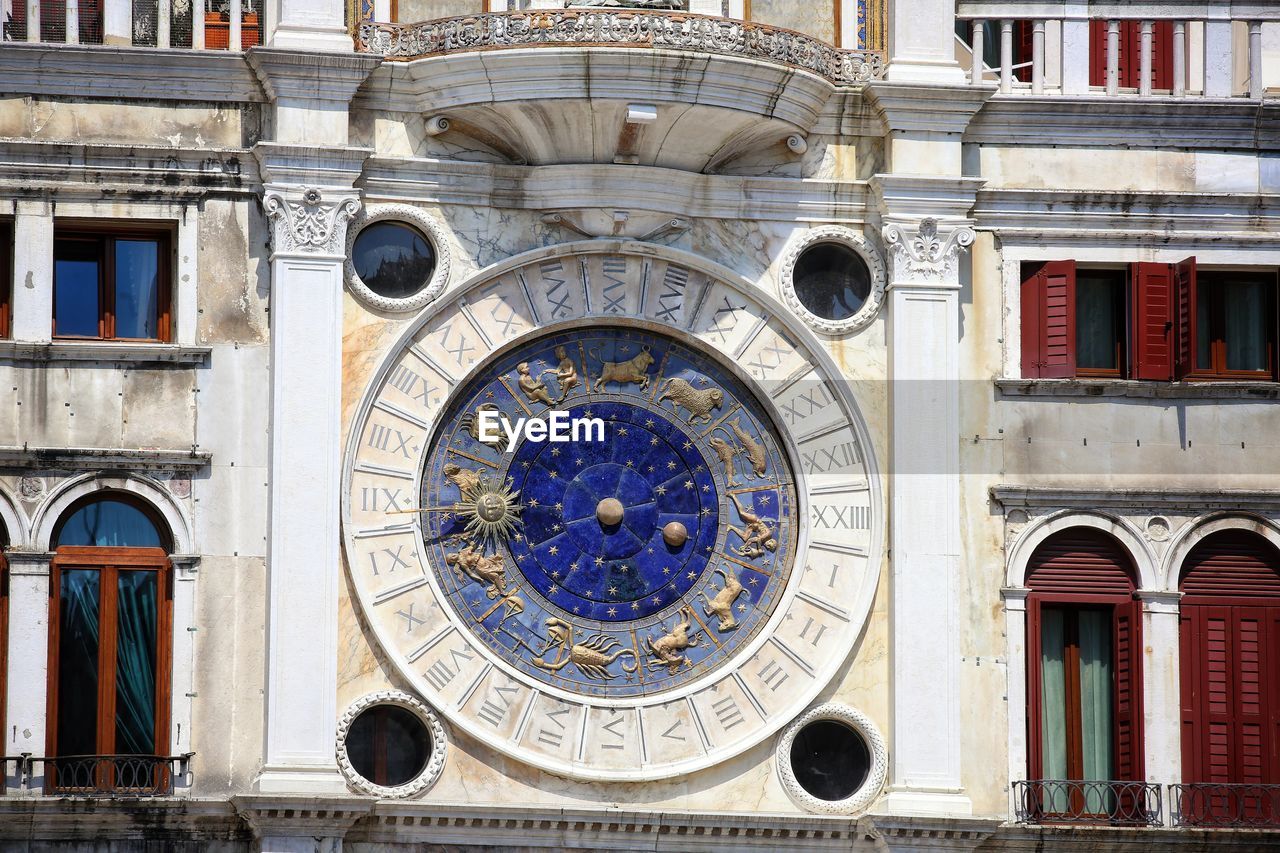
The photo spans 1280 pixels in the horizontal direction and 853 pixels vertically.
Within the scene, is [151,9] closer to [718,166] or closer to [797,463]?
[718,166]

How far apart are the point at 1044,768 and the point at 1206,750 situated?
4.21ft

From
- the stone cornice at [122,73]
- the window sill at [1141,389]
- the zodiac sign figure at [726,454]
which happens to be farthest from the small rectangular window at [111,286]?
the window sill at [1141,389]

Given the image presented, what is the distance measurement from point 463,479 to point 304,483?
128cm

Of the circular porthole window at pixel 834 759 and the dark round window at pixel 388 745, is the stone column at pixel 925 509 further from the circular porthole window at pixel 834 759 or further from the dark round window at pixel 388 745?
the dark round window at pixel 388 745

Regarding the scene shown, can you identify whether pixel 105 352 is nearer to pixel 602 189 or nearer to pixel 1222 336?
pixel 602 189

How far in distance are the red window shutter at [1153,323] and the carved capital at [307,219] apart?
6287 mm

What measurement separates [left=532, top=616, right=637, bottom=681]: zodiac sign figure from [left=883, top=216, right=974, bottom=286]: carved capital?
3731mm

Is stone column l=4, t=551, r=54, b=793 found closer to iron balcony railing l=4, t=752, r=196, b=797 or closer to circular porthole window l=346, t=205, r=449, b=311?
iron balcony railing l=4, t=752, r=196, b=797

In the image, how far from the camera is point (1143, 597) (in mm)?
22609

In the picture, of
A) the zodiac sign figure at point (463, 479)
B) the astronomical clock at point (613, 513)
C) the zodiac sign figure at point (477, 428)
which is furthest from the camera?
the zodiac sign figure at point (477, 428)

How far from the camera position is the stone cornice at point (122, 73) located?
22.0m

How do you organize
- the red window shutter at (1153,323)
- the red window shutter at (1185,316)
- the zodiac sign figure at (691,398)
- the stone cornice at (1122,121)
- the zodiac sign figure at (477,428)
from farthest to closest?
the stone cornice at (1122,121) < the red window shutter at (1153,323) < the red window shutter at (1185,316) < the zodiac sign figure at (691,398) < the zodiac sign figure at (477,428)

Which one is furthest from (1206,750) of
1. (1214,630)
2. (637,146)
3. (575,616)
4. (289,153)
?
(289,153)

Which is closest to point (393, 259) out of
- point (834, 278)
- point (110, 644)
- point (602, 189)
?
point (602, 189)
